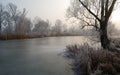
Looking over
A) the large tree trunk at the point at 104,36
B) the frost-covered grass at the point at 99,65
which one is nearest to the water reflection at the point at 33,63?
the frost-covered grass at the point at 99,65

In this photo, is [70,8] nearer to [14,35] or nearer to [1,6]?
[14,35]

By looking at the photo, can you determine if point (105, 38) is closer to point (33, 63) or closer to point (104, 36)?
point (104, 36)

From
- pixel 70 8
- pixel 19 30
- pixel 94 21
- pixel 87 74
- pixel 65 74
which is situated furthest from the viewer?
pixel 19 30

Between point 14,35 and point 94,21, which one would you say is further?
point 14,35

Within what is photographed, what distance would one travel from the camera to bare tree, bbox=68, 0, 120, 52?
9.24 metres

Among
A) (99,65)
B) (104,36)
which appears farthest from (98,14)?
(99,65)

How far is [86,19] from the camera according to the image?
10.7 meters

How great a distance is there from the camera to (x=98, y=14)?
33.6 feet

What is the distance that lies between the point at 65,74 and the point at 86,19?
5611 mm

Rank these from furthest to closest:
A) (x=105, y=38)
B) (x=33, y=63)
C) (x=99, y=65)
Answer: (x=105, y=38), (x=33, y=63), (x=99, y=65)

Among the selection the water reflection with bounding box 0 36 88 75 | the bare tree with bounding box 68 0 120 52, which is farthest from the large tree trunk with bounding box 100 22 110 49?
the water reflection with bounding box 0 36 88 75

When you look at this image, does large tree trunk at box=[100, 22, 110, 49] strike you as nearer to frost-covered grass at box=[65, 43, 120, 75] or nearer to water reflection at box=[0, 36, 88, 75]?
frost-covered grass at box=[65, 43, 120, 75]

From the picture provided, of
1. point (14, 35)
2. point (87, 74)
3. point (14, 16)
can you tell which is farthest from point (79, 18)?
point (14, 16)

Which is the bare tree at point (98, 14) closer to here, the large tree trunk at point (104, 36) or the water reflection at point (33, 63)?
the large tree trunk at point (104, 36)
